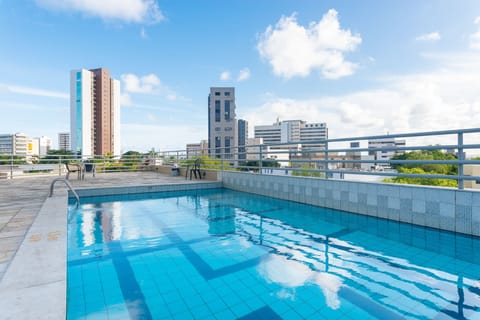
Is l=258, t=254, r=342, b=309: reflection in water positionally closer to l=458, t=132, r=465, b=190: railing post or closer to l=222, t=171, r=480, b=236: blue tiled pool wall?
l=222, t=171, r=480, b=236: blue tiled pool wall

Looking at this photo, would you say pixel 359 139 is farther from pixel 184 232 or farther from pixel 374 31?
pixel 374 31

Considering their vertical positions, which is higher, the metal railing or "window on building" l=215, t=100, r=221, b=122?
"window on building" l=215, t=100, r=221, b=122

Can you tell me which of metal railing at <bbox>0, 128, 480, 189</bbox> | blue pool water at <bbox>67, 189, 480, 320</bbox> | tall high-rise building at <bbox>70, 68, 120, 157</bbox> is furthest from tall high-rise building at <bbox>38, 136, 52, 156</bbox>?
blue pool water at <bbox>67, 189, 480, 320</bbox>

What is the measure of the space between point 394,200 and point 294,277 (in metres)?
2.59

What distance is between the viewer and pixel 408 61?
33.3ft

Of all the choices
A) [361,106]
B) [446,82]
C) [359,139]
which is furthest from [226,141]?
[359,139]

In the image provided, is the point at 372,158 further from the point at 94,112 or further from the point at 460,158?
the point at 94,112

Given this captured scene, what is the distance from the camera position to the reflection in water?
2008 millimetres

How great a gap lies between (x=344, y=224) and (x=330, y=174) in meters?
1.38

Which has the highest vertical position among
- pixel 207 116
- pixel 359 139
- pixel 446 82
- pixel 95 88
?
pixel 95 88

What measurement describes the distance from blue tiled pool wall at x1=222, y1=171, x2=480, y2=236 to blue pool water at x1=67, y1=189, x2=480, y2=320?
17cm

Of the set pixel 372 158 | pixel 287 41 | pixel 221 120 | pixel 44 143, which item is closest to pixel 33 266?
pixel 372 158

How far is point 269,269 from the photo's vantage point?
247cm

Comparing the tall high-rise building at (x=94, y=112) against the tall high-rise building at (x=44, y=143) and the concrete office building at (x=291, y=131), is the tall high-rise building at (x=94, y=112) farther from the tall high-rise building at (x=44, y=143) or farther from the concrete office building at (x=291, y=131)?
the concrete office building at (x=291, y=131)
